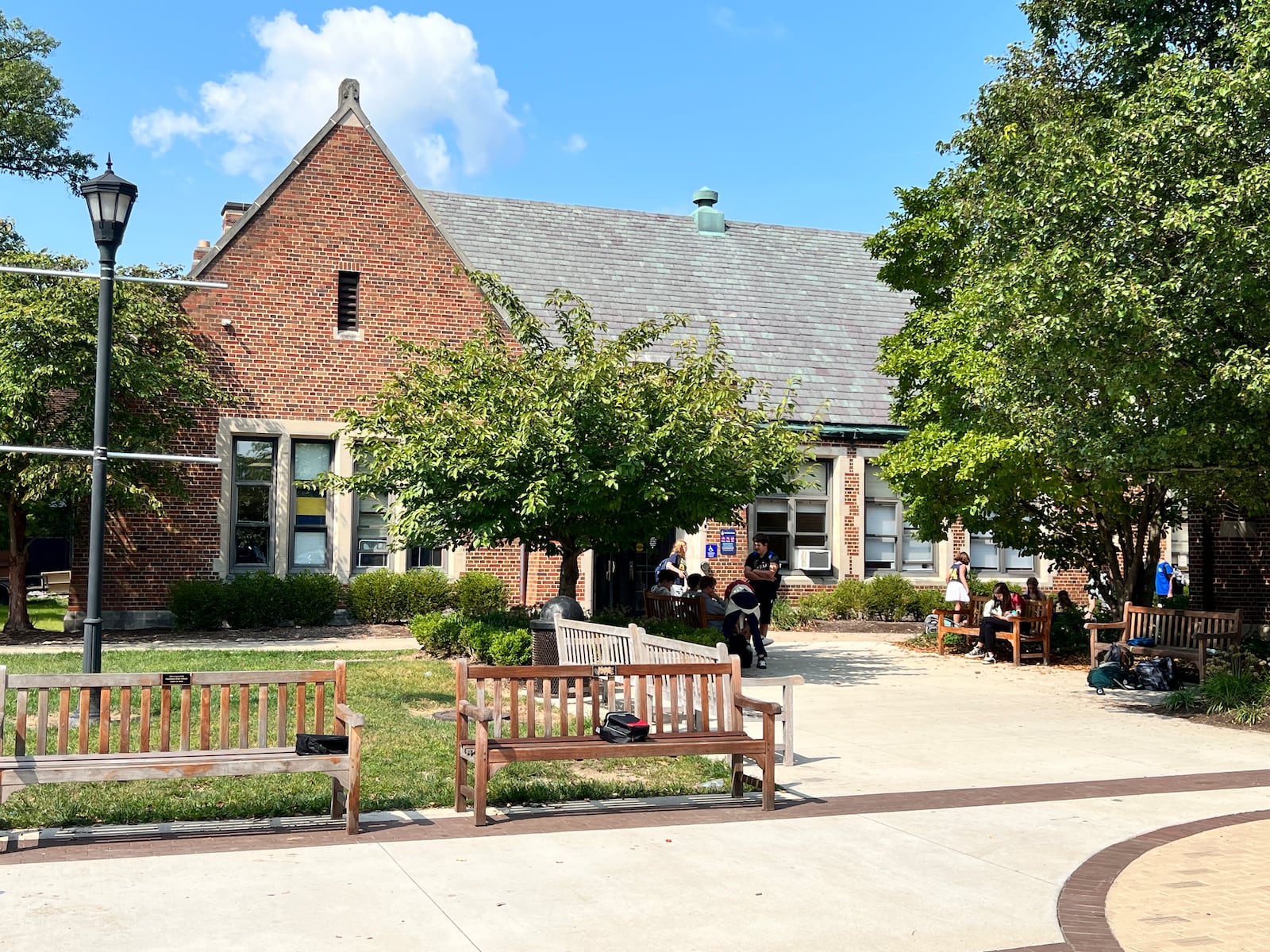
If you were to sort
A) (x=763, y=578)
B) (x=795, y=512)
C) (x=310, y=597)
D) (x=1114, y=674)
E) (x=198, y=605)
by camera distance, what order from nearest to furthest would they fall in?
(x=1114, y=674) < (x=763, y=578) < (x=198, y=605) < (x=310, y=597) < (x=795, y=512)

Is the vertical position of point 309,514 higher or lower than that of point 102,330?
lower

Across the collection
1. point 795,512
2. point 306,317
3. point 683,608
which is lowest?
point 683,608

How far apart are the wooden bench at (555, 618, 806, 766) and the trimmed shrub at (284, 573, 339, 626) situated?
33.2ft

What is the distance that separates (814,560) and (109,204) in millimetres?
17173

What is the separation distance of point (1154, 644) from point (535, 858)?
1142 centimetres

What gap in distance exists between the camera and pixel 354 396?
72.8 feet

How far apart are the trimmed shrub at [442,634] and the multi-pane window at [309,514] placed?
559 cm

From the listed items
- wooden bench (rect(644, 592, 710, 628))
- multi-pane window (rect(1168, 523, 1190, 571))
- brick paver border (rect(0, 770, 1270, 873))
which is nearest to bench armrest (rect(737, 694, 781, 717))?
brick paver border (rect(0, 770, 1270, 873))

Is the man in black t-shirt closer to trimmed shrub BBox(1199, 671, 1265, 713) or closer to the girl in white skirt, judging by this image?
the girl in white skirt

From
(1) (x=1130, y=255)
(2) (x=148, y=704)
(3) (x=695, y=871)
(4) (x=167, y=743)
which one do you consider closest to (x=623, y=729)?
(3) (x=695, y=871)

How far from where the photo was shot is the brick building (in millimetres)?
21547

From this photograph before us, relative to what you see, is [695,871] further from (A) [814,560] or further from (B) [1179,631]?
(A) [814,560]

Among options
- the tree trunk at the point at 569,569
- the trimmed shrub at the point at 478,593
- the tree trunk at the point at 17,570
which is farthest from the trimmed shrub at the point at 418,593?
the tree trunk at the point at 569,569

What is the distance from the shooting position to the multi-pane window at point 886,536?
86.0 ft
